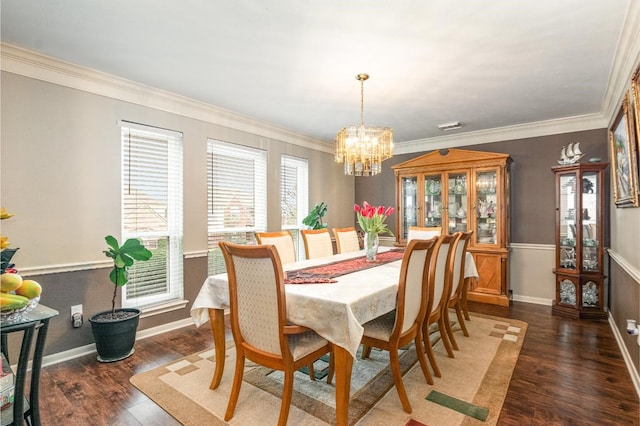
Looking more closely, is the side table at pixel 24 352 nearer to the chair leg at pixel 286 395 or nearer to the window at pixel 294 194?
the chair leg at pixel 286 395

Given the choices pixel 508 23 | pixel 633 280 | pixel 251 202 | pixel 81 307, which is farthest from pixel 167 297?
pixel 633 280

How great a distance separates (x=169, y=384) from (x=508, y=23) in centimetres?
331

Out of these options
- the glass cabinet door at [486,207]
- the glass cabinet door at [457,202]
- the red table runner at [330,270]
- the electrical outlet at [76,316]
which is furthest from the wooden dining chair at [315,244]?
the glass cabinet door at [486,207]

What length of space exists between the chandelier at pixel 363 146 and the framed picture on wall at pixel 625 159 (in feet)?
5.59

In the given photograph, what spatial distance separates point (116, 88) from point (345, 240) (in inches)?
108

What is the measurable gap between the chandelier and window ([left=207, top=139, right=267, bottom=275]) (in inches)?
64.5

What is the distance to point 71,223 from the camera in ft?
9.00

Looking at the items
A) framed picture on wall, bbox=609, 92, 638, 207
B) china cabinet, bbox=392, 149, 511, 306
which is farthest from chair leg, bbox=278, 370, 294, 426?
china cabinet, bbox=392, 149, 511, 306

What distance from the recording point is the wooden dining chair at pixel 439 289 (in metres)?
2.34

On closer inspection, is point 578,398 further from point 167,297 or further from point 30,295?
point 167,297

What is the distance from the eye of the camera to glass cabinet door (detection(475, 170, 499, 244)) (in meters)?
4.46

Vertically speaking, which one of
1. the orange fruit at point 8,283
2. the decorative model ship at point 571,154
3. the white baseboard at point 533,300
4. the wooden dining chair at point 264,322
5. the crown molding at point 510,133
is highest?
the crown molding at point 510,133

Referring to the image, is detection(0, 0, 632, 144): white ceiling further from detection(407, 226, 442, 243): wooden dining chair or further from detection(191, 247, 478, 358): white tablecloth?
detection(191, 247, 478, 358): white tablecloth

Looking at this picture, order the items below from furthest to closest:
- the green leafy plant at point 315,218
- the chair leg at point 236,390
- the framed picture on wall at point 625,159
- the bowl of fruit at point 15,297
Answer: the green leafy plant at point 315,218, the framed picture on wall at point 625,159, the chair leg at point 236,390, the bowl of fruit at point 15,297
